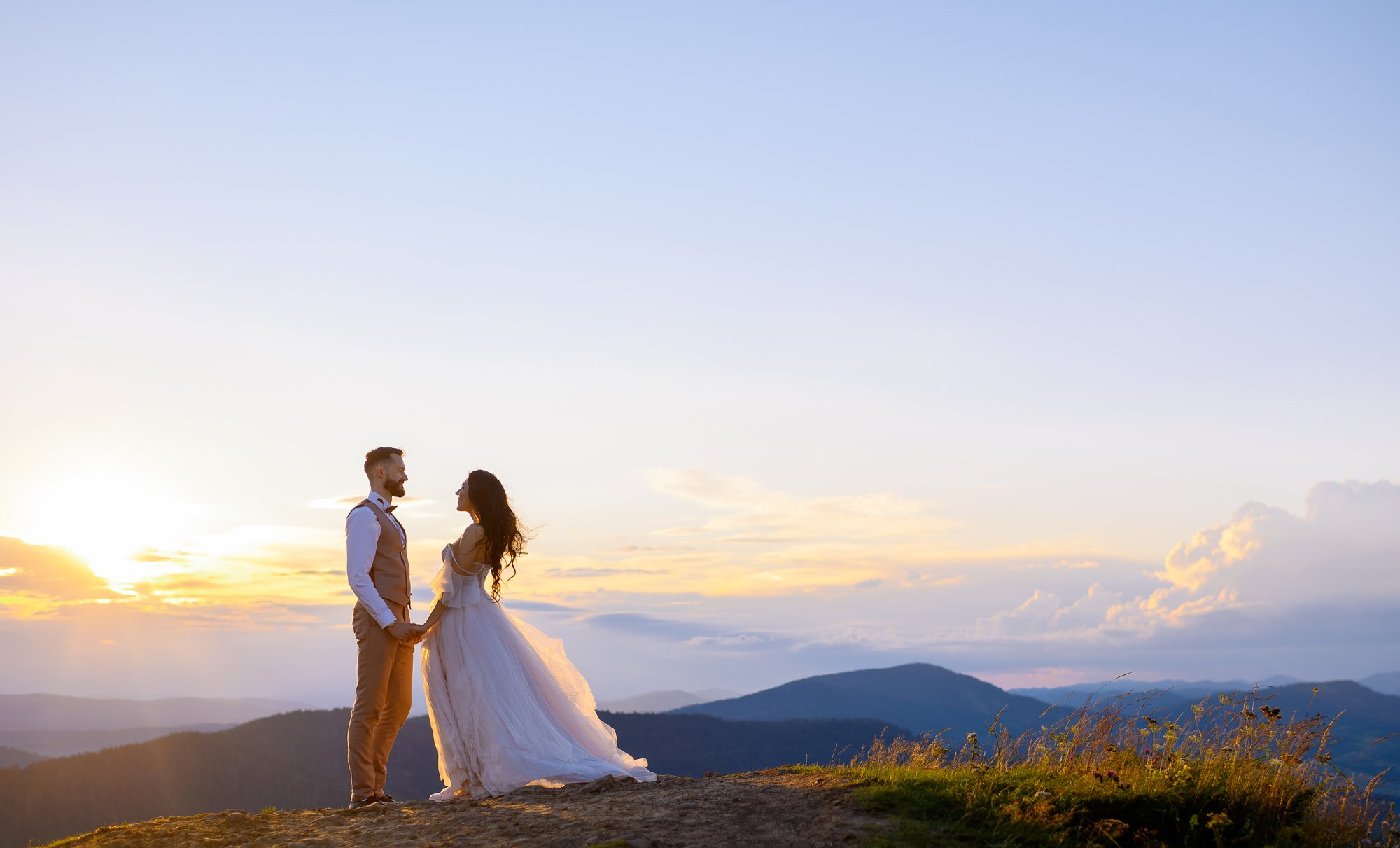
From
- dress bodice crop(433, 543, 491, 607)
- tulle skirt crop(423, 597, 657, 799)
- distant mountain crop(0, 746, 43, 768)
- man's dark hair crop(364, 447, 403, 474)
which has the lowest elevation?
distant mountain crop(0, 746, 43, 768)

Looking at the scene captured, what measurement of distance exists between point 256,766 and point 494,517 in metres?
122

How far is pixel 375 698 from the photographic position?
9.24 meters

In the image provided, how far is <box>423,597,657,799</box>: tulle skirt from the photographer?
29.8 ft

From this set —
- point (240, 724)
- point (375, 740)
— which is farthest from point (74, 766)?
point (375, 740)

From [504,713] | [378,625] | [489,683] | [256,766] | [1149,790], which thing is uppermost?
[378,625]

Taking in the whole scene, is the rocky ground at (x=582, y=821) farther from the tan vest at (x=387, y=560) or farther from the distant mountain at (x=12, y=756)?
the distant mountain at (x=12, y=756)

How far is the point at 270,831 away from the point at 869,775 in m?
4.53

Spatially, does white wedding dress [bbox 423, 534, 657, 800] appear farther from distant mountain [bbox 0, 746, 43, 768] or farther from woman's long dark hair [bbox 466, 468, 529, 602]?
distant mountain [bbox 0, 746, 43, 768]

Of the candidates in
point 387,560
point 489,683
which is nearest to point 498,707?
point 489,683

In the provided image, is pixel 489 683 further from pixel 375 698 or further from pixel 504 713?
pixel 375 698

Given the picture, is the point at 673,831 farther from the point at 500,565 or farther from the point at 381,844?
the point at 500,565

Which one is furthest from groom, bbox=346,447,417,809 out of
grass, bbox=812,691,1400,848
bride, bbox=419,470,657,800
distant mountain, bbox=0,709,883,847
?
distant mountain, bbox=0,709,883,847

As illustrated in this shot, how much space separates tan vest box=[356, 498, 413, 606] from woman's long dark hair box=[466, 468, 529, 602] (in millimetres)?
782

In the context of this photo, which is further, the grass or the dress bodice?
the dress bodice
